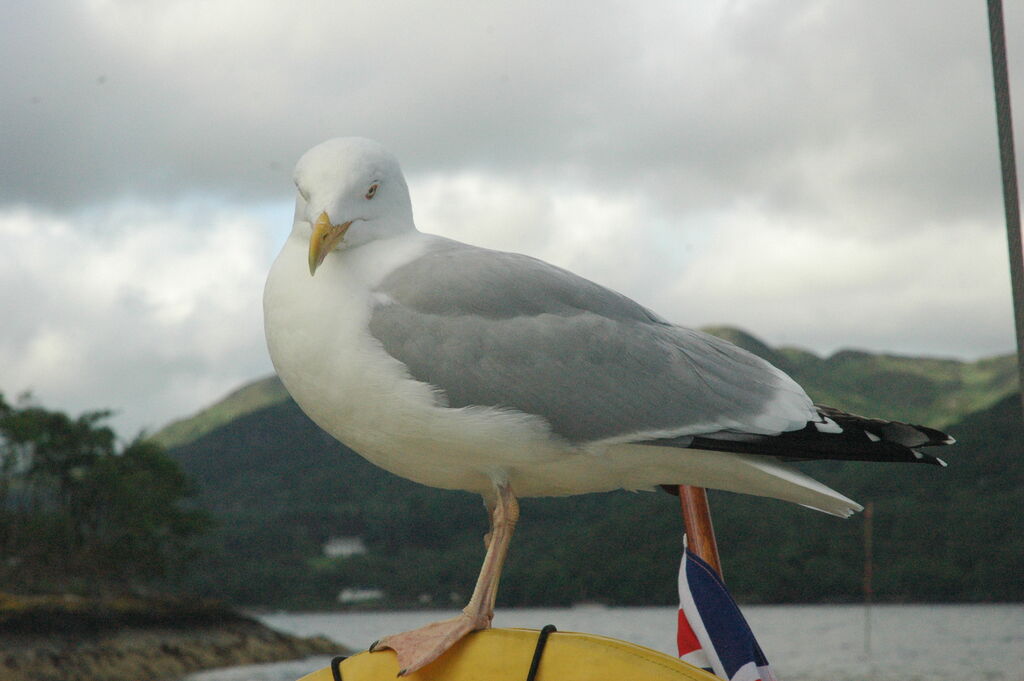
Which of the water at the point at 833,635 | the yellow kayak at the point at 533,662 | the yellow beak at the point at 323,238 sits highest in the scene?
the yellow beak at the point at 323,238

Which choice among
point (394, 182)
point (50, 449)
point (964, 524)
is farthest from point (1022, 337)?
point (964, 524)

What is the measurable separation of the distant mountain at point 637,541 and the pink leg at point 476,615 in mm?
69356

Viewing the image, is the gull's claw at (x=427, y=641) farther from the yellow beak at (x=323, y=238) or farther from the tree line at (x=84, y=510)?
the tree line at (x=84, y=510)

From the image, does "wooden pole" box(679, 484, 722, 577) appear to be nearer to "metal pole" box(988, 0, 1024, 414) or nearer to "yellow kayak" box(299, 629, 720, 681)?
"yellow kayak" box(299, 629, 720, 681)

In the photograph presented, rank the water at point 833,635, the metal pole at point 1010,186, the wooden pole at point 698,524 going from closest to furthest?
1. the metal pole at point 1010,186
2. the wooden pole at point 698,524
3. the water at point 833,635

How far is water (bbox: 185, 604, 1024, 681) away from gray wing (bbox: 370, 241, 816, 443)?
40.6 metres

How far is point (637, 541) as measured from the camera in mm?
77875

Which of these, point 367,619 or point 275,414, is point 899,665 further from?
point 275,414

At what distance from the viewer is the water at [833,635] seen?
187ft

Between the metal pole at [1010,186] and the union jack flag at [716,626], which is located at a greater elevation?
the metal pole at [1010,186]

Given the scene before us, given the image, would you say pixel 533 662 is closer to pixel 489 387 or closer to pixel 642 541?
pixel 489 387

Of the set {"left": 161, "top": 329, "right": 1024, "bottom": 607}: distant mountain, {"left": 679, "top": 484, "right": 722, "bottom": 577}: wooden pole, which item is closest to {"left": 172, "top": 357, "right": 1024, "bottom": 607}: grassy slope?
{"left": 161, "top": 329, "right": 1024, "bottom": 607}: distant mountain

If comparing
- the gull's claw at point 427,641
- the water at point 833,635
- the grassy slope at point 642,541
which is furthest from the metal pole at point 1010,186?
the grassy slope at point 642,541

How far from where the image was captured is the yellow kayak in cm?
256
